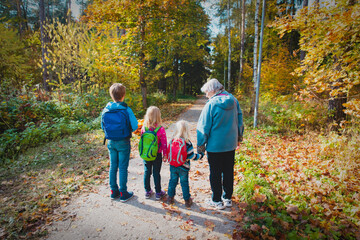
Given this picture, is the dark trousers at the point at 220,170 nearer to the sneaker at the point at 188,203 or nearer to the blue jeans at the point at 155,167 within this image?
the sneaker at the point at 188,203

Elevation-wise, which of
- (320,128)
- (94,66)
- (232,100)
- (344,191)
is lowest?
(344,191)

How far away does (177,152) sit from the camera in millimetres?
3057

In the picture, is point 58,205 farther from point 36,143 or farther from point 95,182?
point 36,143

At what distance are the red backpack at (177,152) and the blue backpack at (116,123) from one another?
2.88ft

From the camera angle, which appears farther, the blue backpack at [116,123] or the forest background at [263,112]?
the blue backpack at [116,123]

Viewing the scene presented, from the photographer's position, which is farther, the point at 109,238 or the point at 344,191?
the point at 344,191

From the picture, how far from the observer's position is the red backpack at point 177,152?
3.06 m

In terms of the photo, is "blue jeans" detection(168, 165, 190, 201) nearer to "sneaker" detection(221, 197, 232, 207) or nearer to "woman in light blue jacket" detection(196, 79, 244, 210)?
"woman in light blue jacket" detection(196, 79, 244, 210)

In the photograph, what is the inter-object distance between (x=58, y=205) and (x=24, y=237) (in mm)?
757

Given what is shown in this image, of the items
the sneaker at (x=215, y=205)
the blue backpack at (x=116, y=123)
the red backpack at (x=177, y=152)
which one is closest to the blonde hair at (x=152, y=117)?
the blue backpack at (x=116, y=123)

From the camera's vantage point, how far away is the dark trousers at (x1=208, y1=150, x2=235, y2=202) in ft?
9.99

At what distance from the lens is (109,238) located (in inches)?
104

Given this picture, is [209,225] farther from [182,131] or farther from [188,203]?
[182,131]

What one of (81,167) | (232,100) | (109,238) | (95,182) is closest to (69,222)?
(109,238)
